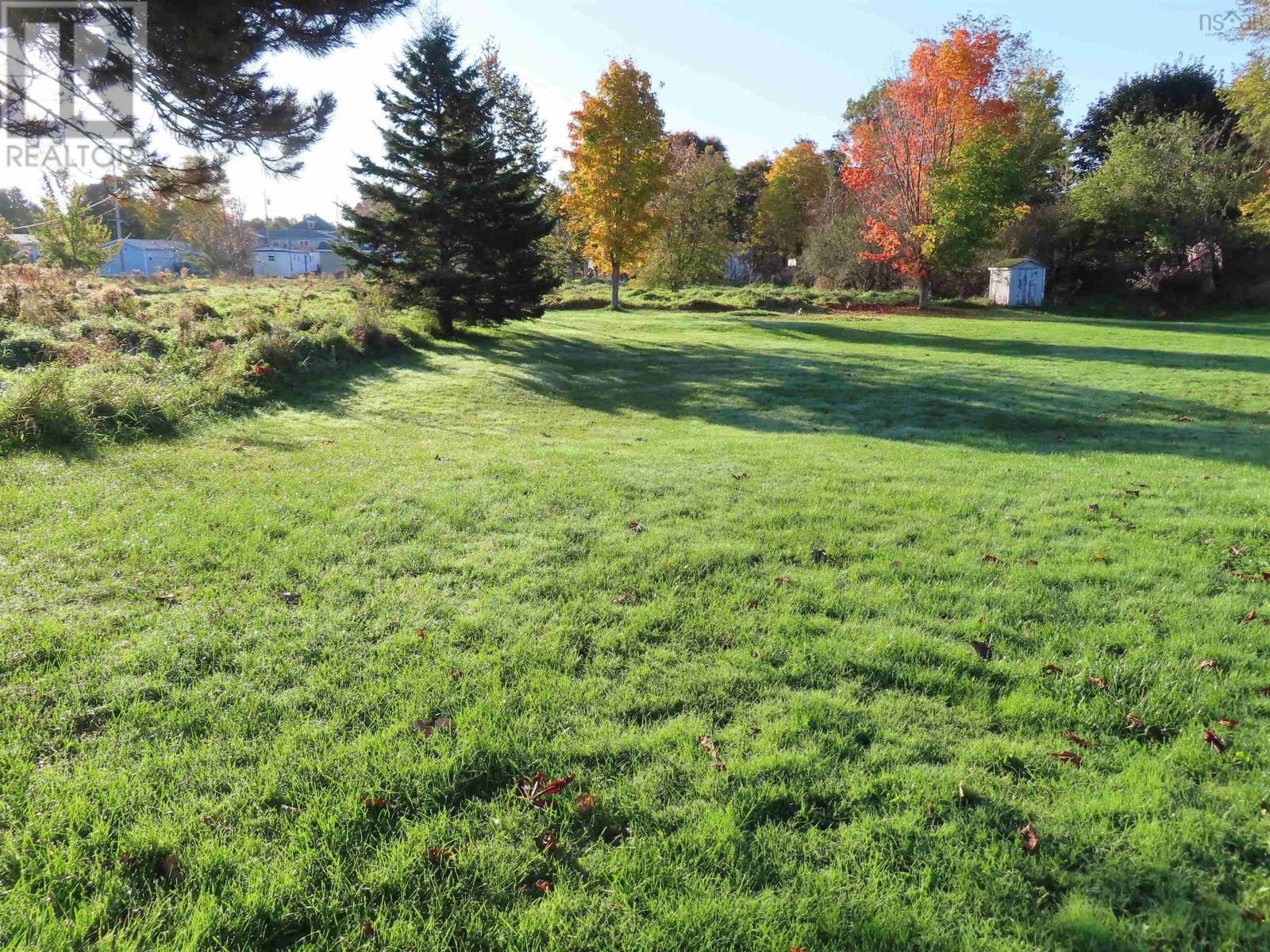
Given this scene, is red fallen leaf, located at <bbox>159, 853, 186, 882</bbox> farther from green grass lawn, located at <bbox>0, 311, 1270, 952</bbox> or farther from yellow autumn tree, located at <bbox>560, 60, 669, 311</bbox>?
yellow autumn tree, located at <bbox>560, 60, 669, 311</bbox>

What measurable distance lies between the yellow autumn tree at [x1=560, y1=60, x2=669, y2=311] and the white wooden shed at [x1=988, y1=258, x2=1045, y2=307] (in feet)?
57.0

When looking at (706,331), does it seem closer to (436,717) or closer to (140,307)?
(140,307)

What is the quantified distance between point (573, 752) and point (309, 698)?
128cm

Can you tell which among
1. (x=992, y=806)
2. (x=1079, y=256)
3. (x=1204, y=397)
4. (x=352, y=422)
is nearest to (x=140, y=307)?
(x=352, y=422)

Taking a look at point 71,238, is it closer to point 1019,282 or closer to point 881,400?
point 881,400

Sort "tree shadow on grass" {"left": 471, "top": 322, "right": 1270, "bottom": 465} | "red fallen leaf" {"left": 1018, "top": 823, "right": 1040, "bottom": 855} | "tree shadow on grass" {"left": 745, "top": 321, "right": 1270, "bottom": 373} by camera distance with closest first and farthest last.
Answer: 1. "red fallen leaf" {"left": 1018, "top": 823, "right": 1040, "bottom": 855}
2. "tree shadow on grass" {"left": 471, "top": 322, "right": 1270, "bottom": 465}
3. "tree shadow on grass" {"left": 745, "top": 321, "right": 1270, "bottom": 373}

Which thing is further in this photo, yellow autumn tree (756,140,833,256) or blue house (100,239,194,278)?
blue house (100,239,194,278)

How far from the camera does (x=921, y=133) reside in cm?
2700

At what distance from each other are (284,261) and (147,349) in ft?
201

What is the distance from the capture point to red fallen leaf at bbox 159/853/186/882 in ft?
7.29

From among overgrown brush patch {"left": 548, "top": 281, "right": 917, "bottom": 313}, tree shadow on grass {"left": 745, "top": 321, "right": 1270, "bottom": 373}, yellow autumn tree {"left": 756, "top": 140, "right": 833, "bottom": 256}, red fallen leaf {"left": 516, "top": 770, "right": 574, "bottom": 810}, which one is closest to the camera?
red fallen leaf {"left": 516, "top": 770, "right": 574, "bottom": 810}

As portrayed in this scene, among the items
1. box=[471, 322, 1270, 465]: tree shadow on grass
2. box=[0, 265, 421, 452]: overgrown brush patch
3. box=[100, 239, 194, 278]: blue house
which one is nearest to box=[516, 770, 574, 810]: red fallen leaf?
box=[0, 265, 421, 452]: overgrown brush patch

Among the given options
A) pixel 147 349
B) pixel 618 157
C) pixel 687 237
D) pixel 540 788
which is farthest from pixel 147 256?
pixel 540 788

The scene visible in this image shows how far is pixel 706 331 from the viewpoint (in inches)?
936
